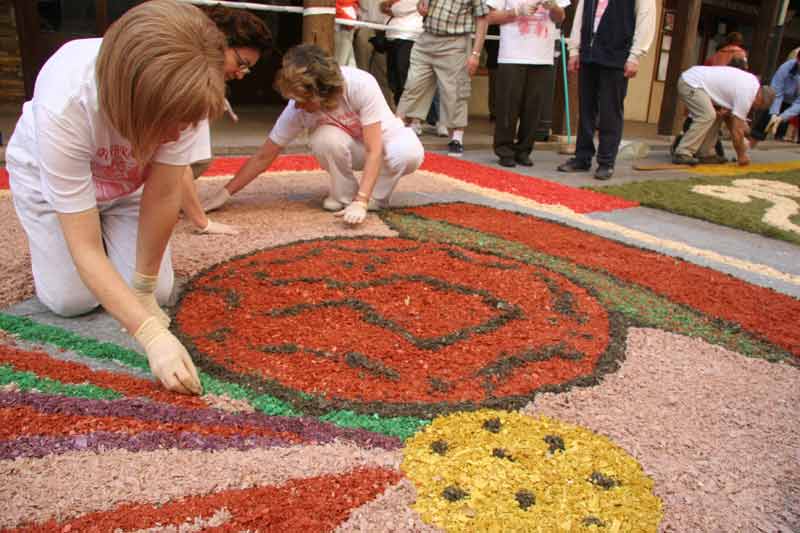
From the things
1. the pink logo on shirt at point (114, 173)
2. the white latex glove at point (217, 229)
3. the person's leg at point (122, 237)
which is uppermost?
the pink logo on shirt at point (114, 173)

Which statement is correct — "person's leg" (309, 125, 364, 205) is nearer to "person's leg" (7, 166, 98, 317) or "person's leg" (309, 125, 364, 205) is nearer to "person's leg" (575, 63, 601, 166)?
"person's leg" (7, 166, 98, 317)

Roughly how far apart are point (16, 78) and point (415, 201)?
585cm

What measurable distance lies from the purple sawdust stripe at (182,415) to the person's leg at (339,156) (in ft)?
6.41

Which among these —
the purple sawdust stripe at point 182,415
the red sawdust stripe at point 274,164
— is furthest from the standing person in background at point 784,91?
the purple sawdust stripe at point 182,415

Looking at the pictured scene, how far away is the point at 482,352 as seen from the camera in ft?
6.10

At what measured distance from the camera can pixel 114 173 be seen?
1.87 meters

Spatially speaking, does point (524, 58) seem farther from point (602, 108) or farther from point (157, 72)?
point (157, 72)

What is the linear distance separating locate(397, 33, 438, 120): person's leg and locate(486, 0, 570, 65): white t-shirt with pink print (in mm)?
572

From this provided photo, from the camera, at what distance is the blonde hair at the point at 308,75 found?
2.70 meters

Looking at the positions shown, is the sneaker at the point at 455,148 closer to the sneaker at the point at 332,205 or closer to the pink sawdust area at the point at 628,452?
the sneaker at the point at 332,205

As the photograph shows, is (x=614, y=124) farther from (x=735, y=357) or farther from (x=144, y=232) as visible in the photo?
(x=144, y=232)

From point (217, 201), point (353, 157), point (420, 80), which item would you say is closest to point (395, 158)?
point (353, 157)

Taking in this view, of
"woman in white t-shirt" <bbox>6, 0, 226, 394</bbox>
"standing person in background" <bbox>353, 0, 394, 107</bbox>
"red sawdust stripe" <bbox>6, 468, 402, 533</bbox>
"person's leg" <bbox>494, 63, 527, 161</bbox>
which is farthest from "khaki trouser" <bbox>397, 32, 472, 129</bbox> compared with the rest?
"red sawdust stripe" <bbox>6, 468, 402, 533</bbox>

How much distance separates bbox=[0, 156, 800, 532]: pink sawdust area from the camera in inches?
44.9
